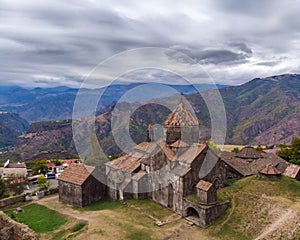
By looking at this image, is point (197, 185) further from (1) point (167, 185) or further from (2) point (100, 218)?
(2) point (100, 218)

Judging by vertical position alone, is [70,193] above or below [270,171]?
below

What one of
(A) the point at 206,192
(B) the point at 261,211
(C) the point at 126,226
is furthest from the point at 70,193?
(B) the point at 261,211

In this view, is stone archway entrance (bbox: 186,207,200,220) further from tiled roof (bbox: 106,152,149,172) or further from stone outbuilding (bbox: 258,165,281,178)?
stone outbuilding (bbox: 258,165,281,178)

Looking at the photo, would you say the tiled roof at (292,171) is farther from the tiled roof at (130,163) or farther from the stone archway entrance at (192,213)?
the tiled roof at (130,163)

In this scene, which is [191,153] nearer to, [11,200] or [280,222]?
[280,222]

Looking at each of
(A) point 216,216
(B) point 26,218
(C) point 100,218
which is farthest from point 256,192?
(B) point 26,218

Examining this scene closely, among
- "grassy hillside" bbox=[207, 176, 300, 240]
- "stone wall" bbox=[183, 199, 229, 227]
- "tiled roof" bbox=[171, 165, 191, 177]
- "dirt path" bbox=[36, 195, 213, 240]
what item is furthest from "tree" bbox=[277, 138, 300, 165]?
"dirt path" bbox=[36, 195, 213, 240]

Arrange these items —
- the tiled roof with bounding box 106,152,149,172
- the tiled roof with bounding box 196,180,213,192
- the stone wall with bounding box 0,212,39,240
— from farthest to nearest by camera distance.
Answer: the tiled roof with bounding box 106,152,149,172, the tiled roof with bounding box 196,180,213,192, the stone wall with bounding box 0,212,39,240

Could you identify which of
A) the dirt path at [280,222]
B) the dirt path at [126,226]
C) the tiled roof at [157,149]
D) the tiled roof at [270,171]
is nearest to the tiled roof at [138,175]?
the tiled roof at [157,149]
